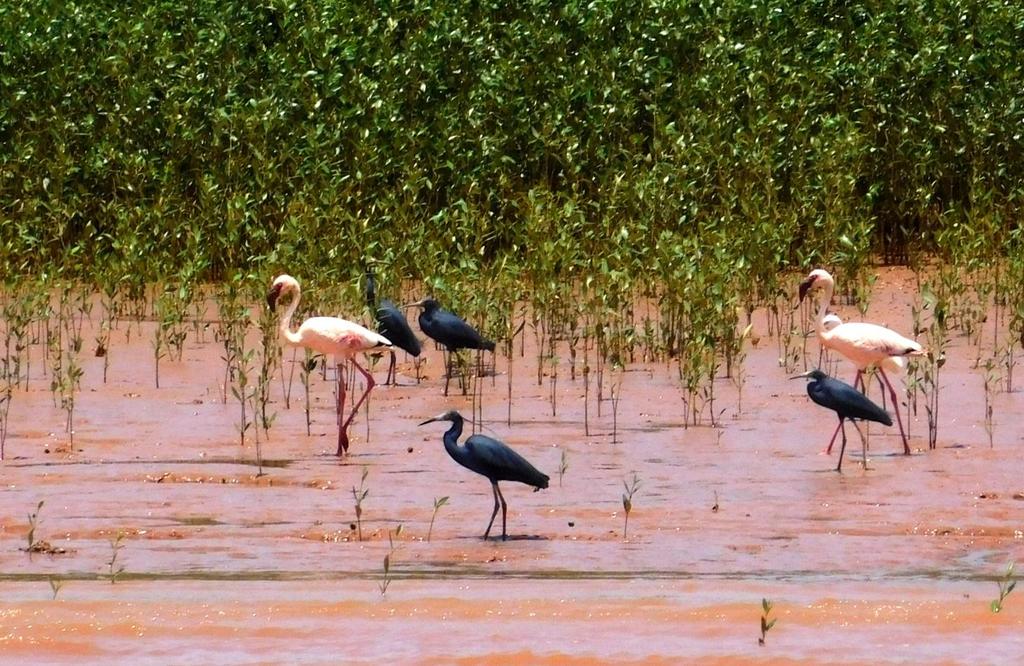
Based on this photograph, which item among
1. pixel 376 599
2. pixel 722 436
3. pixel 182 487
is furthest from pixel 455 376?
pixel 376 599

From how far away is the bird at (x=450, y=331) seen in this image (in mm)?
12172

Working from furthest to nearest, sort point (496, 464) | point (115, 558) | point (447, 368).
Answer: point (447, 368) → point (496, 464) → point (115, 558)

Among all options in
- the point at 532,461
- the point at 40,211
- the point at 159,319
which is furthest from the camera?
the point at 40,211

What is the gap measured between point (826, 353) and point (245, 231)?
5217 mm

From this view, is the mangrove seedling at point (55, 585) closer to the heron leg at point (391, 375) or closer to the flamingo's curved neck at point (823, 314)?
the heron leg at point (391, 375)

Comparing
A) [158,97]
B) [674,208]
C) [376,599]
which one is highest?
[158,97]

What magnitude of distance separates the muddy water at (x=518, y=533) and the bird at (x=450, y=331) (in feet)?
1.14

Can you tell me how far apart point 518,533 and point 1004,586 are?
2151 mm

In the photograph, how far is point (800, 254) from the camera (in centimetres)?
1481

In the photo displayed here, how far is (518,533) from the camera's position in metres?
8.74

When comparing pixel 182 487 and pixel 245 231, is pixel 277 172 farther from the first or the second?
pixel 182 487

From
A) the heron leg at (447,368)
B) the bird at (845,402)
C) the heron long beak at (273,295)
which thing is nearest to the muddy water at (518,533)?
the heron leg at (447,368)

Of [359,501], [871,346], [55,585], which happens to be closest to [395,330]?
[871,346]

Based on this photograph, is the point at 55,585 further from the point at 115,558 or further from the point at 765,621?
the point at 765,621
